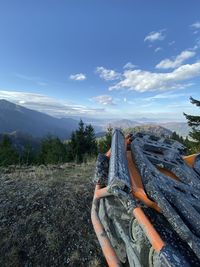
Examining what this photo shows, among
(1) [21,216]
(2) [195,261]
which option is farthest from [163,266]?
(1) [21,216]

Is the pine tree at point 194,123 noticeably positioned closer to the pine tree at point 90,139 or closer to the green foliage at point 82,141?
the green foliage at point 82,141

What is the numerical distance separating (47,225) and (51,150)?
3075 centimetres

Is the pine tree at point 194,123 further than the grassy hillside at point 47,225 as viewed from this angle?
Yes

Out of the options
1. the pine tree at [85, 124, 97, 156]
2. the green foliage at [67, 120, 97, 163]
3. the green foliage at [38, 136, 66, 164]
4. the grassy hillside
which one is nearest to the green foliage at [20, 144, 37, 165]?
the green foliage at [38, 136, 66, 164]

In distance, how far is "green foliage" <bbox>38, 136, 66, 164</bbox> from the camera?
31.5 metres

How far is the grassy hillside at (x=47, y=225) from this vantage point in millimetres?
3658

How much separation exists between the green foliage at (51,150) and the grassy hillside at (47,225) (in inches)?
987

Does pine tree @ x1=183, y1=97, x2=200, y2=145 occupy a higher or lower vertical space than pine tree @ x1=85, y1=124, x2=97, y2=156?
higher

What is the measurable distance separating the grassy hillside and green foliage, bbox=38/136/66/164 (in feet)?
82.2

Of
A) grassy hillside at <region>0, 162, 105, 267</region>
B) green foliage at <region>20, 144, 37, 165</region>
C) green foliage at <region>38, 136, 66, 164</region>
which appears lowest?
green foliage at <region>38, 136, 66, 164</region>

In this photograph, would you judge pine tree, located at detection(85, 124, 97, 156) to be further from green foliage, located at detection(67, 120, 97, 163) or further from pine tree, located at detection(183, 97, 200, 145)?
pine tree, located at detection(183, 97, 200, 145)

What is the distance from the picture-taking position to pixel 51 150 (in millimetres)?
34281

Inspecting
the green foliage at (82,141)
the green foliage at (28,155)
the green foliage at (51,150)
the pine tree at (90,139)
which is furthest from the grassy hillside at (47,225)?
the pine tree at (90,139)

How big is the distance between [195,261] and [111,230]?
89 cm
